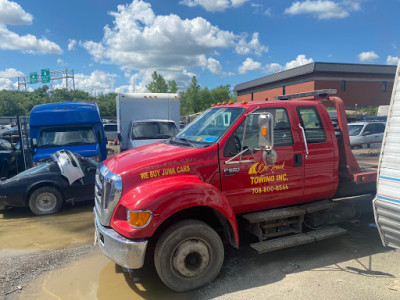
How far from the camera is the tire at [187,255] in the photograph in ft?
11.5

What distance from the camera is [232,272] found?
4.16m

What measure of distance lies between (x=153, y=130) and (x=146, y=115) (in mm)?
1305

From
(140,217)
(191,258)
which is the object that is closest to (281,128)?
(191,258)

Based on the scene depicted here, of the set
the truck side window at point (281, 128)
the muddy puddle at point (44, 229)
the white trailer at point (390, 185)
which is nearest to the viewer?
the white trailer at point (390, 185)

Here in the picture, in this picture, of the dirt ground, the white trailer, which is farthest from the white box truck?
the white trailer

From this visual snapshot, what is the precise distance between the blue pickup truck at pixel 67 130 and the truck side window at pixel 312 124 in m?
6.44

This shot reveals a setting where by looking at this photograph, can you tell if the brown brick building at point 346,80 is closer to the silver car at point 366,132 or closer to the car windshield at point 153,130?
the silver car at point 366,132

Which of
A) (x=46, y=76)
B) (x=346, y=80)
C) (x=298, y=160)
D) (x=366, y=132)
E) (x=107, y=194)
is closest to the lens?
(x=107, y=194)

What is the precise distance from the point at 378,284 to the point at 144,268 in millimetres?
2984

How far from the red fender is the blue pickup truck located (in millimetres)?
6052

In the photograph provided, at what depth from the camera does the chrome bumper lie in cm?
333

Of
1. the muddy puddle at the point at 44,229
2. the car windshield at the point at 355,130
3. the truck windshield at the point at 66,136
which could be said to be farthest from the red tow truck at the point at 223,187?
the car windshield at the point at 355,130

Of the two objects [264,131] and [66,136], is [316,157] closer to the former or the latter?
[264,131]

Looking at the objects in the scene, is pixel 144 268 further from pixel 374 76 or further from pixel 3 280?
pixel 374 76
